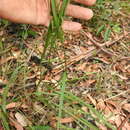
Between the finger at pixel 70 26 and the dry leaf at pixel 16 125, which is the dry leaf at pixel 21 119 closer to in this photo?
the dry leaf at pixel 16 125

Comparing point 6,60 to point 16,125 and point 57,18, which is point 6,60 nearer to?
point 16,125

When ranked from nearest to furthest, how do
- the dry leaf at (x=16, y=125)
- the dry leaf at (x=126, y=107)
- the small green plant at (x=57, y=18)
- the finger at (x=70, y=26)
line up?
the small green plant at (x=57, y=18) → the dry leaf at (x=16, y=125) → the dry leaf at (x=126, y=107) → the finger at (x=70, y=26)

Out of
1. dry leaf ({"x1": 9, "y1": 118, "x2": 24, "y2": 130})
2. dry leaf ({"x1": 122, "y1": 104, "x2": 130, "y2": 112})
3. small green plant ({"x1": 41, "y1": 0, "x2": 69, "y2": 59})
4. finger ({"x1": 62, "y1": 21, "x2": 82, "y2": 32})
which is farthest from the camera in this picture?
finger ({"x1": 62, "y1": 21, "x2": 82, "y2": 32})

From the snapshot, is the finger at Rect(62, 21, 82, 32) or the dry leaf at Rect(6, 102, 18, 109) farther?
the finger at Rect(62, 21, 82, 32)

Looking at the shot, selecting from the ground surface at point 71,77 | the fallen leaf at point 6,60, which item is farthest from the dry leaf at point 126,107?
the fallen leaf at point 6,60

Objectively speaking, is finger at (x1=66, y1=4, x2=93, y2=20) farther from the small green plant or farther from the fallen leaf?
the small green plant

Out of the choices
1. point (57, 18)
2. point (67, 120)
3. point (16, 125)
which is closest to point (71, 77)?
point (67, 120)

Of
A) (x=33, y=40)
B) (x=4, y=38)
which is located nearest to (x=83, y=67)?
(x=33, y=40)

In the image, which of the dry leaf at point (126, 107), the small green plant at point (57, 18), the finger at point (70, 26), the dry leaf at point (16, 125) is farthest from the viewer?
the finger at point (70, 26)

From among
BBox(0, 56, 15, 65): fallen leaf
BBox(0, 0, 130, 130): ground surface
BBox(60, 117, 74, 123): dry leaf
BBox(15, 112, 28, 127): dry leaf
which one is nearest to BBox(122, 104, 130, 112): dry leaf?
BBox(0, 0, 130, 130): ground surface
